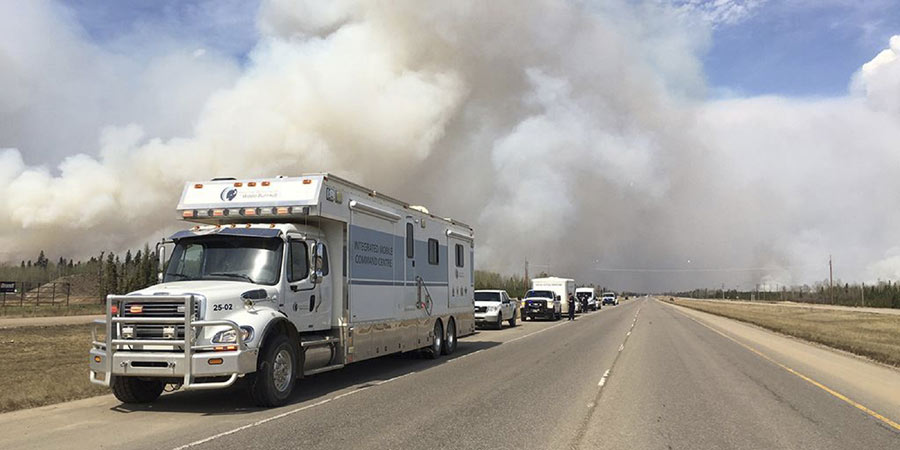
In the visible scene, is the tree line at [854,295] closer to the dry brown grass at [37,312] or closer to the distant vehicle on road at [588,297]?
the distant vehicle on road at [588,297]

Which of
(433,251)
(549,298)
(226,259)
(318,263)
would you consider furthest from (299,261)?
(549,298)

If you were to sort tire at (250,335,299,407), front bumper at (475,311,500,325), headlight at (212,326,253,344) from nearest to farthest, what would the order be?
headlight at (212,326,253,344), tire at (250,335,299,407), front bumper at (475,311,500,325)

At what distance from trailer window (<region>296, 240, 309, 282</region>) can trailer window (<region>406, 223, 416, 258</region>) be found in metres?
4.33

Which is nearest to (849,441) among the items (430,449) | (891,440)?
(891,440)

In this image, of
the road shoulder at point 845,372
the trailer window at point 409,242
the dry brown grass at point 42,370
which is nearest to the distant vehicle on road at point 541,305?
the road shoulder at point 845,372

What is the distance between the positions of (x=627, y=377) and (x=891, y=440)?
5739 millimetres

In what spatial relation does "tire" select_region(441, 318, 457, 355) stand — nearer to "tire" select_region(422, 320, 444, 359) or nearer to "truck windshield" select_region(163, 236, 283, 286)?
"tire" select_region(422, 320, 444, 359)

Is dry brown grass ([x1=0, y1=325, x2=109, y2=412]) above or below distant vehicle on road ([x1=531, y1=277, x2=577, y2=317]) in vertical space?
below

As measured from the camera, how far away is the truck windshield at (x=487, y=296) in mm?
32781

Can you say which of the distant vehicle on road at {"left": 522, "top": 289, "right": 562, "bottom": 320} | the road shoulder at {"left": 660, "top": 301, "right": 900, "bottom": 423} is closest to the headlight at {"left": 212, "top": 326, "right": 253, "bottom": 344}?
the road shoulder at {"left": 660, "top": 301, "right": 900, "bottom": 423}

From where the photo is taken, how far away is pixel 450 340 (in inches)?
719

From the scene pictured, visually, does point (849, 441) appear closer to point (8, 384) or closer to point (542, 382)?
point (542, 382)

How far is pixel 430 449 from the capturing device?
6.82m

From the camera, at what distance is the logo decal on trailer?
36.9 ft
